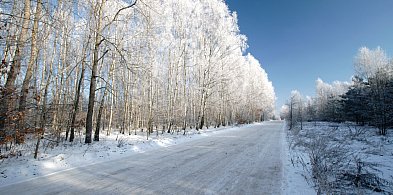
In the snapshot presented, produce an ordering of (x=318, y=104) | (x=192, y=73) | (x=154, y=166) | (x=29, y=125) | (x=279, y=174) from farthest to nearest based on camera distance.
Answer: (x=318, y=104), (x=192, y=73), (x=154, y=166), (x=279, y=174), (x=29, y=125)

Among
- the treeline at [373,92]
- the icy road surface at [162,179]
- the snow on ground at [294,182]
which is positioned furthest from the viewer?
the treeline at [373,92]

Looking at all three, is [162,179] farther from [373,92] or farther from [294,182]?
[373,92]

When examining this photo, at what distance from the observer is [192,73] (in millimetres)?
25875

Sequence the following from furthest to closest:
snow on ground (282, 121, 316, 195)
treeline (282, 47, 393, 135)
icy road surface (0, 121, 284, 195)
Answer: treeline (282, 47, 393, 135) < snow on ground (282, 121, 316, 195) < icy road surface (0, 121, 284, 195)

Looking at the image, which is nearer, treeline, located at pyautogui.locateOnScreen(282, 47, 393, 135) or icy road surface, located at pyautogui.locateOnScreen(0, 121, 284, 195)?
icy road surface, located at pyautogui.locateOnScreen(0, 121, 284, 195)

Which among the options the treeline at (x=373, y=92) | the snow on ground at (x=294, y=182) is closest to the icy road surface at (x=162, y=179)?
the snow on ground at (x=294, y=182)

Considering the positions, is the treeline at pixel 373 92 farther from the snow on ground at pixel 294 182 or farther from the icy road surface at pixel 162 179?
the icy road surface at pixel 162 179

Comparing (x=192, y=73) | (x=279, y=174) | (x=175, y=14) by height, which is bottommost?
(x=279, y=174)

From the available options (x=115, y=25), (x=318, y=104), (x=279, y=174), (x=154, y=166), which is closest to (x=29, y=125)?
(x=154, y=166)

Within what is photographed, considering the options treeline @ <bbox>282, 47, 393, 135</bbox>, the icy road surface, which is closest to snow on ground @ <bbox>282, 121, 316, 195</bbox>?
the icy road surface

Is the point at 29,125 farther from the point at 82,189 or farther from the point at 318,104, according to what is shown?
the point at 318,104

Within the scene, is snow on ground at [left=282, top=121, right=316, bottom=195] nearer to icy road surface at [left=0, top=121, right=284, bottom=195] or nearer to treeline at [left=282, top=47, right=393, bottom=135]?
icy road surface at [left=0, top=121, right=284, bottom=195]

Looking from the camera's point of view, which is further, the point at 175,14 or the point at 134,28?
the point at 175,14

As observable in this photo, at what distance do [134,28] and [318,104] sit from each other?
85.0m
